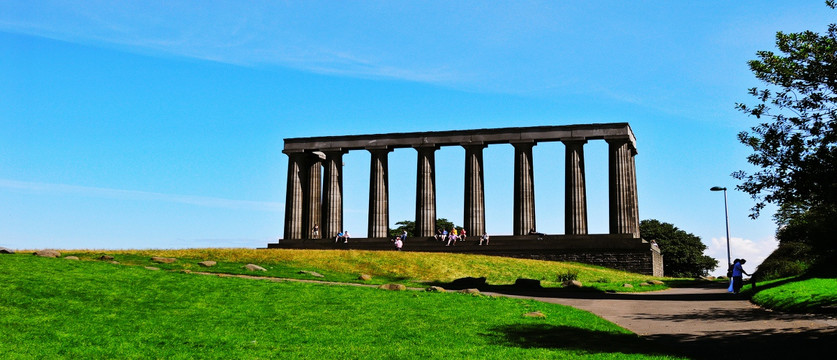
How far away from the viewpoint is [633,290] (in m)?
38.8

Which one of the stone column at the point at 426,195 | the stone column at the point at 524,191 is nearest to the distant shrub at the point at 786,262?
the stone column at the point at 524,191

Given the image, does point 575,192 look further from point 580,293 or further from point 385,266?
point 580,293

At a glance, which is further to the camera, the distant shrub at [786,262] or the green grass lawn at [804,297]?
the distant shrub at [786,262]

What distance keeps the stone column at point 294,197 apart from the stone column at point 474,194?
1864cm

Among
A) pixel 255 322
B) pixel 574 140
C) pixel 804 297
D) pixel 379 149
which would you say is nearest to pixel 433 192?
pixel 379 149

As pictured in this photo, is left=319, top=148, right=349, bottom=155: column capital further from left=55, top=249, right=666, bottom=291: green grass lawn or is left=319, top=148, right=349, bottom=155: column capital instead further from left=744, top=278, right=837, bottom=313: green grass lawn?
left=744, top=278, right=837, bottom=313: green grass lawn

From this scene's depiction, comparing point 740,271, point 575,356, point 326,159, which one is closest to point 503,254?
point 326,159

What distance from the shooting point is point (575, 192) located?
6494cm

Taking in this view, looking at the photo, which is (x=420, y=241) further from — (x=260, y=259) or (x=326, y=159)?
(x=260, y=259)

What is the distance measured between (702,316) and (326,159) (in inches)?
2205

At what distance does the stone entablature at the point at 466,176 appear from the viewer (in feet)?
213

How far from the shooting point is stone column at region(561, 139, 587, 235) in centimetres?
6462

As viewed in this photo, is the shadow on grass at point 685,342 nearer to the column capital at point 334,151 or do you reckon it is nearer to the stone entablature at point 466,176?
the stone entablature at point 466,176

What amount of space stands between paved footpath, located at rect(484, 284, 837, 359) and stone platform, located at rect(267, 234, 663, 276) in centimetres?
2981
